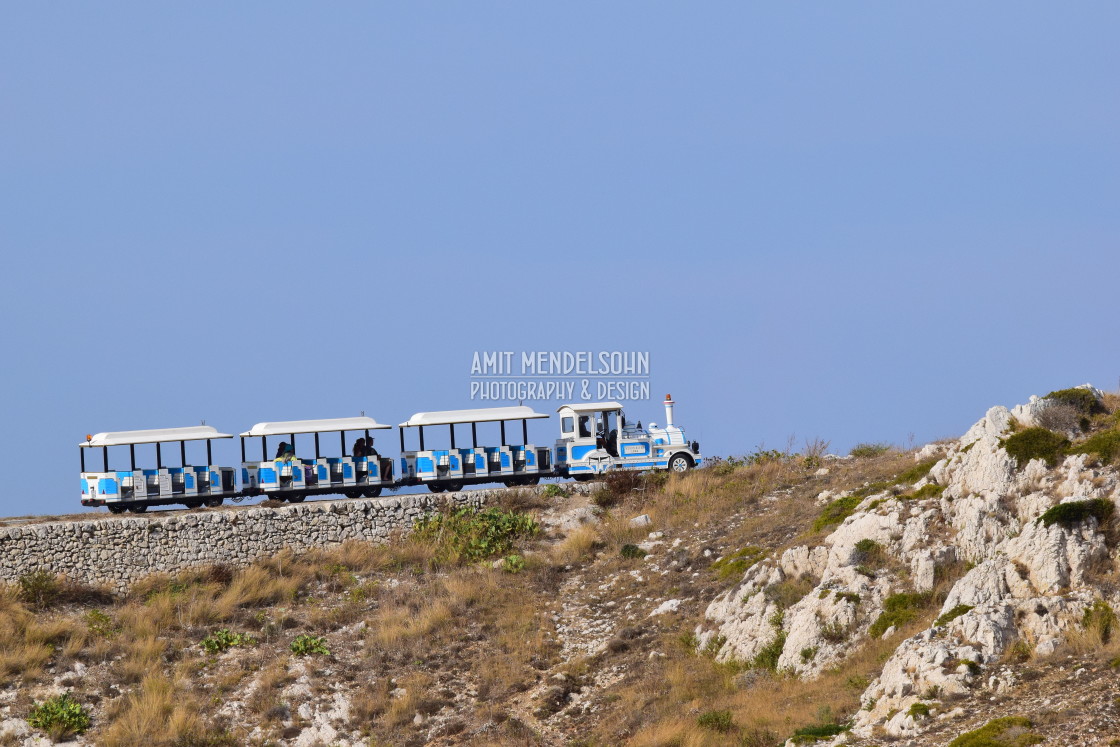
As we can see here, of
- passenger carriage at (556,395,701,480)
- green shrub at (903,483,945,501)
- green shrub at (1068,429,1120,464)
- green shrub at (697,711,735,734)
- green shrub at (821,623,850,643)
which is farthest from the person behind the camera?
passenger carriage at (556,395,701,480)

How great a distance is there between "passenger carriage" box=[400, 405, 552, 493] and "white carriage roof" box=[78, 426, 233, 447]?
576 cm

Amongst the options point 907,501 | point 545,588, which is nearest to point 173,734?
point 545,588

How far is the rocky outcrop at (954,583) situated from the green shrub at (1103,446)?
0.31 m

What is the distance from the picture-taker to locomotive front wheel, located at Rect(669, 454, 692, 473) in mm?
35844

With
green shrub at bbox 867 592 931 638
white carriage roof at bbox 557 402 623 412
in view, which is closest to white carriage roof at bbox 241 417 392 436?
white carriage roof at bbox 557 402 623 412

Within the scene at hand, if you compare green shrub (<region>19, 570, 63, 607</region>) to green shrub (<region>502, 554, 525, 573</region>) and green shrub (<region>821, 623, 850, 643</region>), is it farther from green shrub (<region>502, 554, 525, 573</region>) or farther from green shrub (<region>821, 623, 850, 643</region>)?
green shrub (<region>821, 623, 850, 643</region>)

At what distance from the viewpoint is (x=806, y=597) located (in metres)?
20.8

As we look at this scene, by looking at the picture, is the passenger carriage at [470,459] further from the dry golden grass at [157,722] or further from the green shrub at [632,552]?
the dry golden grass at [157,722]

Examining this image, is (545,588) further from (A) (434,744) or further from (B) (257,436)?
(B) (257,436)

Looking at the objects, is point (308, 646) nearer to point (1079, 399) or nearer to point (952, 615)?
point (952, 615)

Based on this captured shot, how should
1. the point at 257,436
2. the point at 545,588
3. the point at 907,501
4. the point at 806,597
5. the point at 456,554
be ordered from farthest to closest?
the point at 257,436, the point at 456,554, the point at 545,588, the point at 907,501, the point at 806,597

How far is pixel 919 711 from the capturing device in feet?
49.1

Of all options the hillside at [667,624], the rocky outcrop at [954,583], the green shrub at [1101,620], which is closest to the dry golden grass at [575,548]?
the hillside at [667,624]

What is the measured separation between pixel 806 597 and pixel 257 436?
18676 millimetres
